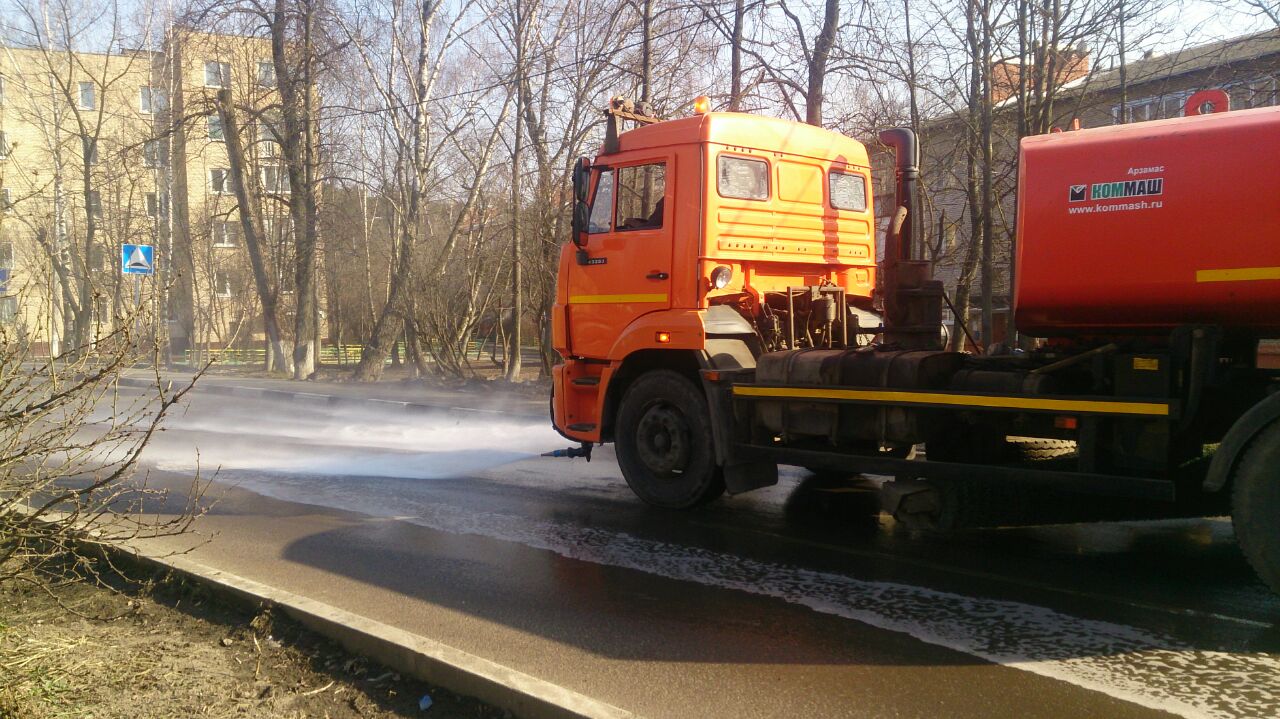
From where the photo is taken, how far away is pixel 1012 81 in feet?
49.8

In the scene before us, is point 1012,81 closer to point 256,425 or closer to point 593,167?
point 593,167

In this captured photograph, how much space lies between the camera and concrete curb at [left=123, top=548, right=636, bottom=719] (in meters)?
3.58

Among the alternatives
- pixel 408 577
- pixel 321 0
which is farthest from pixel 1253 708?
pixel 321 0

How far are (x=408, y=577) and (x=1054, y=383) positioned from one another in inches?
162

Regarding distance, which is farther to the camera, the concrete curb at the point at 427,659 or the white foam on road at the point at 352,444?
the white foam on road at the point at 352,444

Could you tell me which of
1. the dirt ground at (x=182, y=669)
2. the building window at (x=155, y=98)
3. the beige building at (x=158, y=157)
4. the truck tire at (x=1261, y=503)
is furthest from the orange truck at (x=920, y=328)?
the building window at (x=155, y=98)

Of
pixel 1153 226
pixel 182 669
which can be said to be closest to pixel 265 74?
pixel 182 669

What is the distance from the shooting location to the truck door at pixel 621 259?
735 cm

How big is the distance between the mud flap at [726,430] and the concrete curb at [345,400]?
815 centimetres

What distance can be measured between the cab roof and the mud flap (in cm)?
191

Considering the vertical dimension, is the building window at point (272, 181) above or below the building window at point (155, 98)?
below

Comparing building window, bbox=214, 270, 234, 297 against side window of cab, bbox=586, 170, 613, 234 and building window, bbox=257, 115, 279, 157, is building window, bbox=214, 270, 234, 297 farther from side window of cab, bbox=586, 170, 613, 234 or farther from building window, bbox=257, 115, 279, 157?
side window of cab, bbox=586, 170, 613, 234

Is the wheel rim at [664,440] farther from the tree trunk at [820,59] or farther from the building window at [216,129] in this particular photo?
the building window at [216,129]

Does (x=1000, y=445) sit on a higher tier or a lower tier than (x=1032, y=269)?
lower
